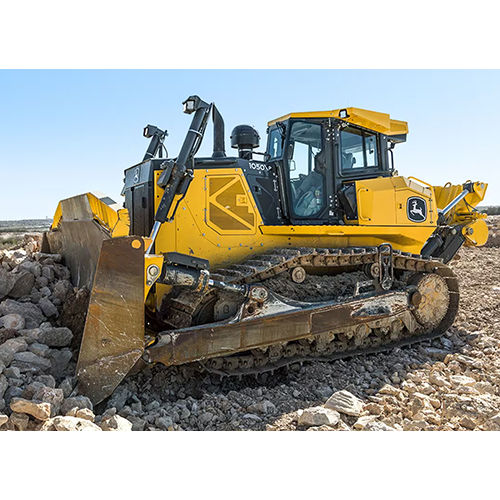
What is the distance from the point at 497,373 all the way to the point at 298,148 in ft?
11.2

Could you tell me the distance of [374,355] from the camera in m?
5.82

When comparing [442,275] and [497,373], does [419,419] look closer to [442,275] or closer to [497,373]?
[497,373]

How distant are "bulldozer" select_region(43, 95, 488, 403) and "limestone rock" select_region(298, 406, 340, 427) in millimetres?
1073

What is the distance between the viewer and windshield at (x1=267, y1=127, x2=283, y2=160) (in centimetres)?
599

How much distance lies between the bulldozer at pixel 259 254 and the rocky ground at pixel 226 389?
0.24 metres

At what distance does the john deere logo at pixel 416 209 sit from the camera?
6.19 meters

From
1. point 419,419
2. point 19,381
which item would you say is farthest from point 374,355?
point 19,381

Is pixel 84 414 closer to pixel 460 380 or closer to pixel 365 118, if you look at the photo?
pixel 460 380

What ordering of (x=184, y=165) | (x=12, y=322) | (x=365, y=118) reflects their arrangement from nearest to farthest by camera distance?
(x=12, y=322), (x=184, y=165), (x=365, y=118)

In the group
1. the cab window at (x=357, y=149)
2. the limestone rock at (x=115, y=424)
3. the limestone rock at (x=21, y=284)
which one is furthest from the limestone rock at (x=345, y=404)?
the limestone rock at (x=21, y=284)

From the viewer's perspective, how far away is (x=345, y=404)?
13.8 feet

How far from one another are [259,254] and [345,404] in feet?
6.49

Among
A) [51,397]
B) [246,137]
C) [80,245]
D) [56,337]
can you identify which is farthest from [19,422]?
[246,137]

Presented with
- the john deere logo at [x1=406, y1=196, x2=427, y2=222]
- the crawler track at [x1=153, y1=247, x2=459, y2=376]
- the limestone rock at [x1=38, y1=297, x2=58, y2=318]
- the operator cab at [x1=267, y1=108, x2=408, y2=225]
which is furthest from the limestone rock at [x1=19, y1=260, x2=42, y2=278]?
the john deere logo at [x1=406, y1=196, x2=427, y2=222]
